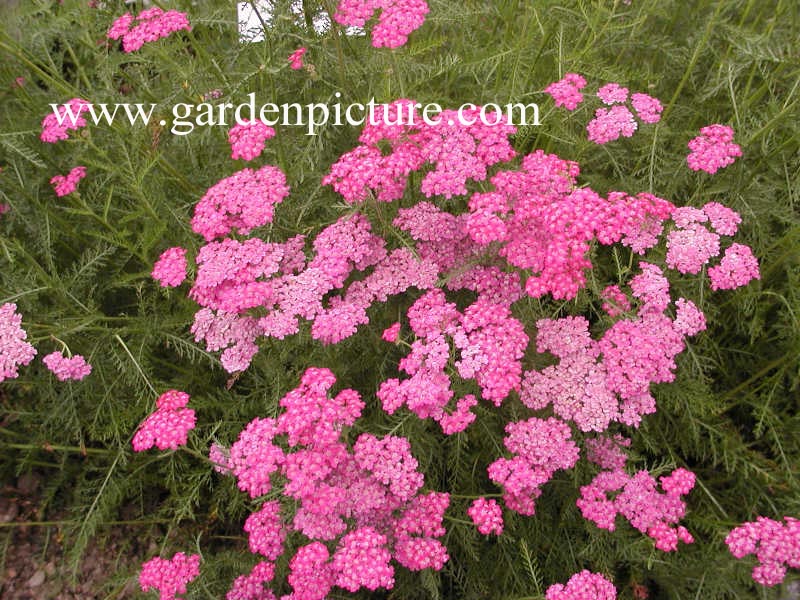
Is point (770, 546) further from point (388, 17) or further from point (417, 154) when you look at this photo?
point (388, 17)

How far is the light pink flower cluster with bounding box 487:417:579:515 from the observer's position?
2.29m

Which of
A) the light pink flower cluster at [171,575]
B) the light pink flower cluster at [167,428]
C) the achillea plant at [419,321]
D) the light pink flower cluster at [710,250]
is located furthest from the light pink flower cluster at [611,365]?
the light pink flower cluster at [171,575]

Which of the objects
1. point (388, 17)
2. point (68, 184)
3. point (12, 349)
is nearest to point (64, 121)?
point (68, 184)

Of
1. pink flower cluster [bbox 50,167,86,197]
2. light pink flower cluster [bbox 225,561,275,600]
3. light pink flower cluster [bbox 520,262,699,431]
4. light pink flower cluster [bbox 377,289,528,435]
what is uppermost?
pink flower cluster [bbox 50,167,86,197]

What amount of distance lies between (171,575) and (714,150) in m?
2.80

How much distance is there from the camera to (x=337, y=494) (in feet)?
7.07

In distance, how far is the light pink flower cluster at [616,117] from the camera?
2734 mm

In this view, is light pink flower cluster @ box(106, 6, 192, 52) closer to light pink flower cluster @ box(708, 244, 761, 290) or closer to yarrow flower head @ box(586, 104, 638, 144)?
yarrow flower head @ box(586, 104, 638, 144)

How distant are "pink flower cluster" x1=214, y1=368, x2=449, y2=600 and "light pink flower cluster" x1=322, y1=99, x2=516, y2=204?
745 millimetres

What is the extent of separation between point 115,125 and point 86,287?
0.95m

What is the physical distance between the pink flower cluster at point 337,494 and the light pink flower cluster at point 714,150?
1.73m

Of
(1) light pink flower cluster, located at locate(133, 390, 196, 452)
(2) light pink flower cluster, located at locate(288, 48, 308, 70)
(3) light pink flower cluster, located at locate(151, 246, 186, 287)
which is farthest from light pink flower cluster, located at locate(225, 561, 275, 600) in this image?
(2) light pink flower cluster, located at locate(288, 48, 308, 70)

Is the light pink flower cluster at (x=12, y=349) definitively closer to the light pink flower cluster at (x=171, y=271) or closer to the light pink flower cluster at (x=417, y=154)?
the light pink flower cluster at (x=171, y=271)

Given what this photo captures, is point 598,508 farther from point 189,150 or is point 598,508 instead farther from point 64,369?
point 189,150
